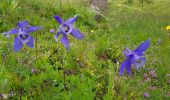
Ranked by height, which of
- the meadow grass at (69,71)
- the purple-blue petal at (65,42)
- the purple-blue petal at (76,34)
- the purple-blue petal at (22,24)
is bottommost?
the meadow grass at (69,71)

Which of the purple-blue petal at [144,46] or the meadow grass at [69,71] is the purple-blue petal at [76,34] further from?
the meadow grass at [69,71]

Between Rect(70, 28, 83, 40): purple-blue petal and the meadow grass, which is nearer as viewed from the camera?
Rect(70, 28, 83, 40): purple-blue petal

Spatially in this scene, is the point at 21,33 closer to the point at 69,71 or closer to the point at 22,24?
the point at 22,24

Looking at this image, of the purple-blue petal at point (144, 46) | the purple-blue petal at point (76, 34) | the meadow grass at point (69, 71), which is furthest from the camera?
the meadow grass at point (69, 71)

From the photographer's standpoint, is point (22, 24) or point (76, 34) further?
point (22, 24)

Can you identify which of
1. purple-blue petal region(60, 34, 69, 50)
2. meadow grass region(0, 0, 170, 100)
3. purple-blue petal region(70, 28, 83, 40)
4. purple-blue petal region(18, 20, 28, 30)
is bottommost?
meadow grass region(0, 0, 170, 100)

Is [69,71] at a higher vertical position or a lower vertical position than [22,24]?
lower

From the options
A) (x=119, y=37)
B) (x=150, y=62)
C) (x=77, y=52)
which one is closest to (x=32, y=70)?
(x=77, y=52)

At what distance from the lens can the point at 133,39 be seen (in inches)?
287

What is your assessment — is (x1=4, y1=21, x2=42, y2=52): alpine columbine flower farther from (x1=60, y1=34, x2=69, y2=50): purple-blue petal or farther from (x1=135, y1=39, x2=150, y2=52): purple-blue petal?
(x1=135, y1=39, x2=150, y2=52): purple-blue petal

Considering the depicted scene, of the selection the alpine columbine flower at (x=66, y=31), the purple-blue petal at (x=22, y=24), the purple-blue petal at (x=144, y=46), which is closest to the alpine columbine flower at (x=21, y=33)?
the purple-blue petal at (x=22, y=24)

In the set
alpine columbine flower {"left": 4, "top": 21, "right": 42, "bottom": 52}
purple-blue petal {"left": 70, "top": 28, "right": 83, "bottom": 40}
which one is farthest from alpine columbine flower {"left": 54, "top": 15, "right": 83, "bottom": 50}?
alpine columbine flower {"left": 4, "top": 21, "right": 42, "bottom": 52}

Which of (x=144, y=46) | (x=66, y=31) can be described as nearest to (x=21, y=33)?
(x=66, y=31)

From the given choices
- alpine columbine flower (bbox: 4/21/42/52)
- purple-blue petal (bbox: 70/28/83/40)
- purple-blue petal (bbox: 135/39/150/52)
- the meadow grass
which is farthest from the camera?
the meadow grass
